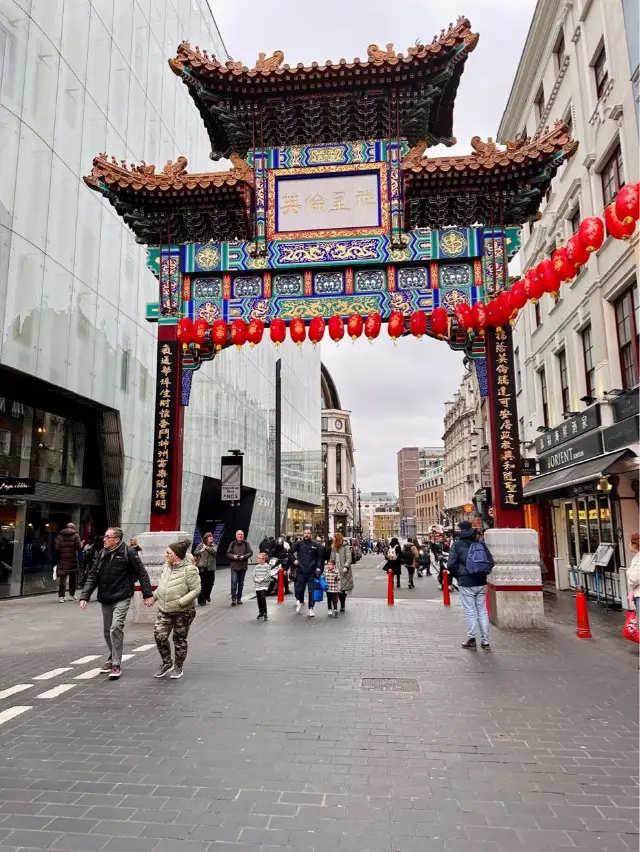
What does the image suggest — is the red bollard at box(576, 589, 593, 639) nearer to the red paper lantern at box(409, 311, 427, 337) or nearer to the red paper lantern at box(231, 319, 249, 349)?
the red paper lantern at box(409, 311, 427, 337)

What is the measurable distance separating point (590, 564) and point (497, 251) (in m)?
7.90

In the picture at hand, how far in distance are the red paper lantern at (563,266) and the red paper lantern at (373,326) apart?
12.7ft

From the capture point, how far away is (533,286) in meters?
9.45

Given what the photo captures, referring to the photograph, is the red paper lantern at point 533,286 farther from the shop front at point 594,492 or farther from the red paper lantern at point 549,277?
the shop front at point 594,492

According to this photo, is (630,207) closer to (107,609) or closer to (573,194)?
(107,609)

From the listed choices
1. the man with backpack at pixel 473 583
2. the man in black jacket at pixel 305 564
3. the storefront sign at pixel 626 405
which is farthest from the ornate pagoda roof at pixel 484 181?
the man in black jacket at pixel 305 564

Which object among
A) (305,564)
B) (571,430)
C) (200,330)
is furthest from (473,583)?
(571,430)

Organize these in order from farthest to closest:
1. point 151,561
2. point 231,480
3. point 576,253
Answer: point 231,480, point 151,561, point 576,253

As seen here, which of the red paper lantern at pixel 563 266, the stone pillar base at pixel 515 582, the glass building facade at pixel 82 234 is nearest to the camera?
the red paper lantern at pixel 563 266

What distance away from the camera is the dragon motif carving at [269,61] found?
1166 cm

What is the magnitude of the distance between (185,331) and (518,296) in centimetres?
667

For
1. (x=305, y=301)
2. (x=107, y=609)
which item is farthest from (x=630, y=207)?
(x=107, y=609)

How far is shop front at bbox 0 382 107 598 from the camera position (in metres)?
15.6

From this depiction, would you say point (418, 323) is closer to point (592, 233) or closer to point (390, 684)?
point (592, 233)
